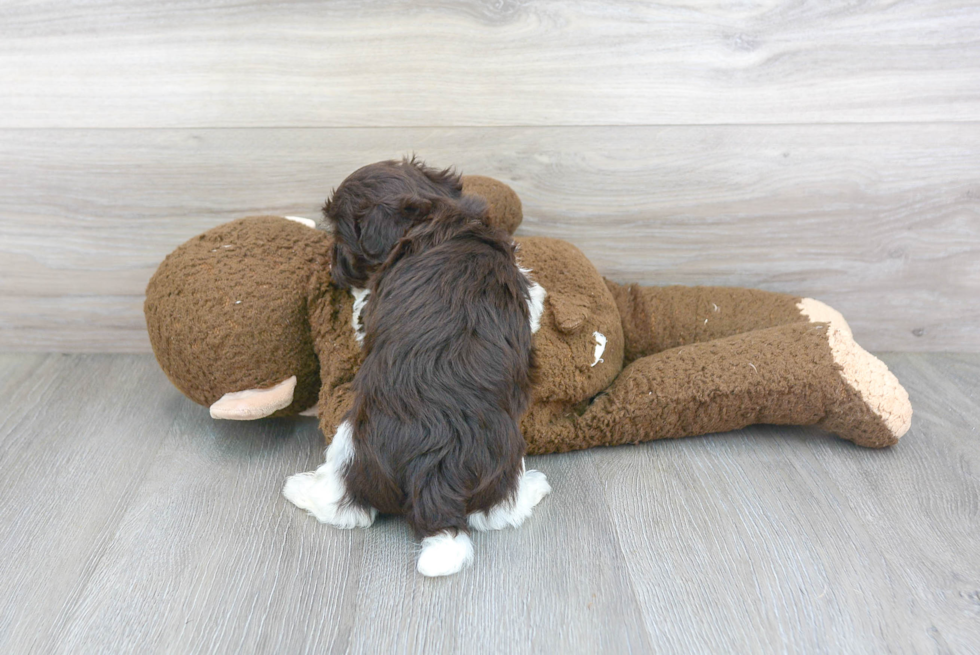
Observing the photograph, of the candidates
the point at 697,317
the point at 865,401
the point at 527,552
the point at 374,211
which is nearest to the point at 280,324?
the point at 374,211

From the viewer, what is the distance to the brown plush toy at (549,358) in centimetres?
101

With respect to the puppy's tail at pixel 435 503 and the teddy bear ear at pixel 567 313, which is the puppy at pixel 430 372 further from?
the teddy bear ear at pixel 567 313

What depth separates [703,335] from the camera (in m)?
1.21

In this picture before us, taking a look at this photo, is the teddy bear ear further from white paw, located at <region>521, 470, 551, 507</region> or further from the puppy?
white paw, located at <region>521, 470, 551, 507</region>

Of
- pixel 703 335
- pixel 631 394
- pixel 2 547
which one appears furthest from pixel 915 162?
pixel 2 547

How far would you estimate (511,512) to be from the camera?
0.91 metres

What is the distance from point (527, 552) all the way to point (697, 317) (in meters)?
0.56

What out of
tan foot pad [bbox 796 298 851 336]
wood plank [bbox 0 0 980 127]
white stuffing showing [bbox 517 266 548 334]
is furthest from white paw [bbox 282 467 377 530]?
tan foot pad [bbox 796 298 851 336]

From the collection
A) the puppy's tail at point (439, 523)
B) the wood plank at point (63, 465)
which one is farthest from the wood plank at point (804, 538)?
the wood plank at point (63, 465)

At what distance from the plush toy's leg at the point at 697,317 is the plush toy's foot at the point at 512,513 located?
370mm

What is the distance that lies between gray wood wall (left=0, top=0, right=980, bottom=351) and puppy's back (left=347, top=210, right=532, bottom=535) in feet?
1.46

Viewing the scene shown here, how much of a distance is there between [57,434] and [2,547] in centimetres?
29

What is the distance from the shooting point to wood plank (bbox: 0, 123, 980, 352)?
124 cm

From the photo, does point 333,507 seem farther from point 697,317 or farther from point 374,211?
point 697,317
